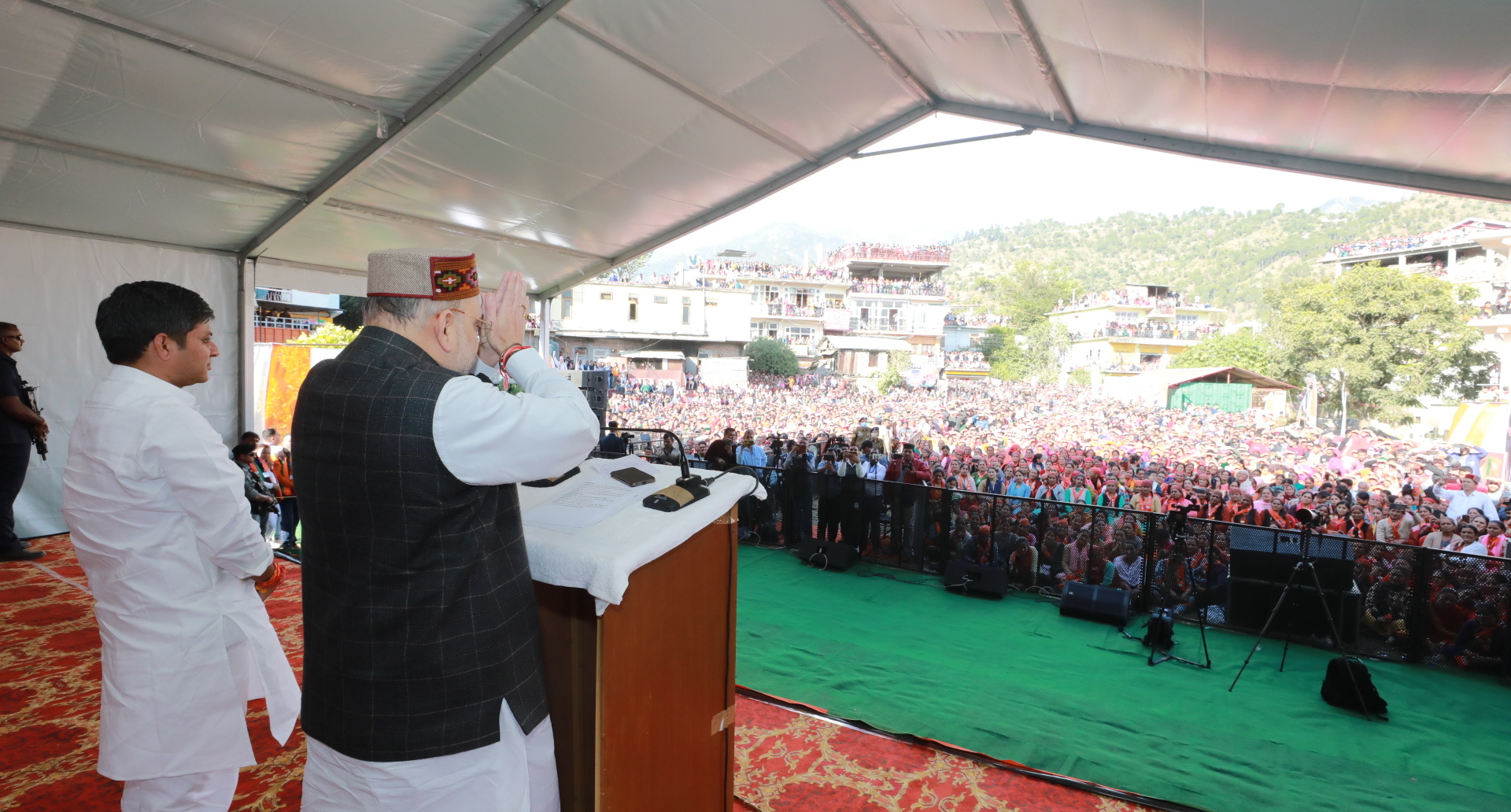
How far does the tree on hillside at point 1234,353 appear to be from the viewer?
99.4 feet

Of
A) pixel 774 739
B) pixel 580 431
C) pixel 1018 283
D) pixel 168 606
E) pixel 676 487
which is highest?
pixel 1018 283

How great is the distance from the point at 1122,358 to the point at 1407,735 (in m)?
38.8

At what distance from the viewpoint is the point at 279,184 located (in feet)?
17.9

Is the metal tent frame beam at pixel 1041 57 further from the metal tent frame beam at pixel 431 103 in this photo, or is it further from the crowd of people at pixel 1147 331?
the crowd of people at pixel 1147 331

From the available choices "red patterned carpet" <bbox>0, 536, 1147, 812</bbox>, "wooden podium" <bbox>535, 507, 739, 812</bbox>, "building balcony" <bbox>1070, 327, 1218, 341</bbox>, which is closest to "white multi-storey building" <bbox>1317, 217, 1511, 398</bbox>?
"building balcony" <bbox>1070, 327, 1218, 341</bbox>

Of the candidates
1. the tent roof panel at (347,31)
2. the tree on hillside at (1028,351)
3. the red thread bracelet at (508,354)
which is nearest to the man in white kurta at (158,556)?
the red thread bracelet at (508,354)

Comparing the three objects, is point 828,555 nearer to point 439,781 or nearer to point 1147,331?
point 439,781

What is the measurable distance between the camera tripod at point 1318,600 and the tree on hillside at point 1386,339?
23341 mm

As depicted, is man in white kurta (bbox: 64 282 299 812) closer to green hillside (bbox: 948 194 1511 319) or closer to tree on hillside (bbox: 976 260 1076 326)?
tree on hillside (bbox: 976 260 1076 326)

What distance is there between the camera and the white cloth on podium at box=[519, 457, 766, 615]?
107 centimetres

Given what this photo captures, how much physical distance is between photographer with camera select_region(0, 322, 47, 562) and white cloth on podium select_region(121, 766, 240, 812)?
468 centimetres

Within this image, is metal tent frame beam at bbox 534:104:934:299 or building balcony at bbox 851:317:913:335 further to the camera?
building balcony at bbox 851:317:913:335

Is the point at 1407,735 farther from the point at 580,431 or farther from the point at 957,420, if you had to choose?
the point at 957,420

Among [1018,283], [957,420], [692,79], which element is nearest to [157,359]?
[692,79]
